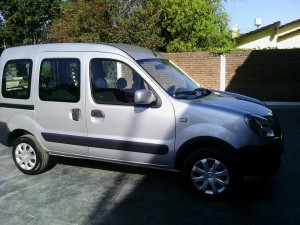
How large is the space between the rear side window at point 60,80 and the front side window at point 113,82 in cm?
27

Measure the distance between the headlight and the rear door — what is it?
222 cm

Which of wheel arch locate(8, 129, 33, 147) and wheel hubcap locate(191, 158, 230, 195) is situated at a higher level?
wheel arch locate(8, 129, 33, 147)

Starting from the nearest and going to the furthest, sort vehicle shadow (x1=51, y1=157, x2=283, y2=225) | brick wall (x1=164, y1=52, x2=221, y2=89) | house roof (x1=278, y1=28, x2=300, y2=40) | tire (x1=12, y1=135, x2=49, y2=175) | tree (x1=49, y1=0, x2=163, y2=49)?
vehicle shadow (x1=51, y1=157, x2=283, y2=225), tire (x1=12, y1=135, x2=49, y2=175), brick wall (x1=164, y1=52, x2=221, y2=89), tree (x1=49, y1=0, x2=163, y2=49), house roof (x1=278, y1=28, x2=300, y2=40)

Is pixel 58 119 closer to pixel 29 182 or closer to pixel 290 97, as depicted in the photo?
pixel 29 182

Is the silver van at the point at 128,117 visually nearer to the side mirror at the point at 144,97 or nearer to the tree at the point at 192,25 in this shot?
the side mirror at the point at 144,97

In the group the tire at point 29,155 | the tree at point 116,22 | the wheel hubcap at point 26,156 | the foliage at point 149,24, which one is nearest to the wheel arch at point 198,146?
the tire at point 29,155

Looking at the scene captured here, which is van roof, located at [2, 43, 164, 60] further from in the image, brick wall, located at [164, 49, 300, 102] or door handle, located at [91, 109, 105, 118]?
brick wall, located at [164, 49, 300, 102]

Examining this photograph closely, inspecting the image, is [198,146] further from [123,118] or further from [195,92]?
[123,118]

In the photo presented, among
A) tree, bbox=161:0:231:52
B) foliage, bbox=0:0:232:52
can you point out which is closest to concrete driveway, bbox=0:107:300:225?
foliage, bbox=0:0:232:52

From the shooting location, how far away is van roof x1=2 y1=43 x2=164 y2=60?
15.6ft

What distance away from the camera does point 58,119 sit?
16.5ft

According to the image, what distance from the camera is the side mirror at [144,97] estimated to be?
4.25 metres

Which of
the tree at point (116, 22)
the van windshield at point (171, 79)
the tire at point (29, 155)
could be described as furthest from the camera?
the tree at point (116, 22)

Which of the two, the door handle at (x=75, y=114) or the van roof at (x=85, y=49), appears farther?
the door handle at (x=75, y=114)
